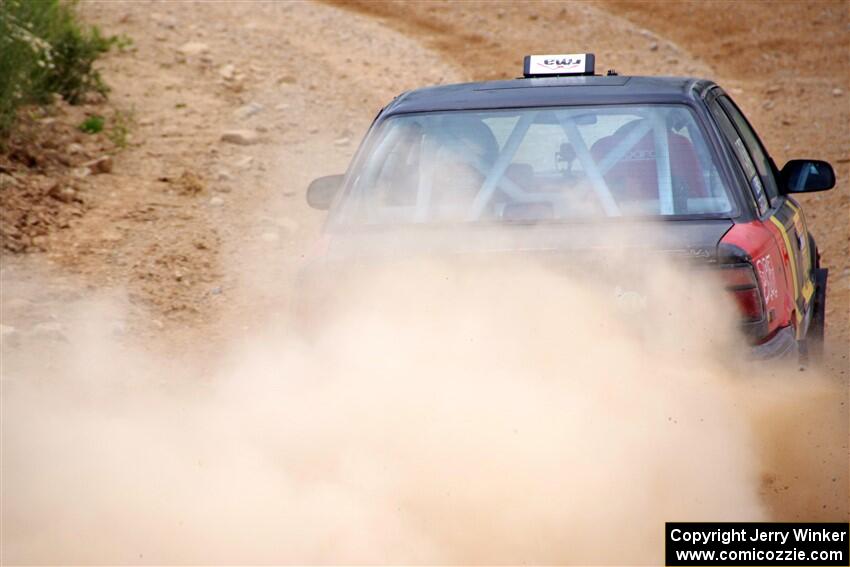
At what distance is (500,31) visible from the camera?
57.2ft

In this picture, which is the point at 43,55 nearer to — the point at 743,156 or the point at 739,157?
the point at 743,156

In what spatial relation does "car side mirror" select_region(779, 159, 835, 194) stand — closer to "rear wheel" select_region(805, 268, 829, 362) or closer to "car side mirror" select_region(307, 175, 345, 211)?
"rear wheel" select_region(805, 268, 829, 362)

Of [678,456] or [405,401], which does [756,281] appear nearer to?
[678,456]

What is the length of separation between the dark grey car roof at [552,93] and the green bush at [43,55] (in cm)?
517

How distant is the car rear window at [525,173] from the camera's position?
4.68 meters

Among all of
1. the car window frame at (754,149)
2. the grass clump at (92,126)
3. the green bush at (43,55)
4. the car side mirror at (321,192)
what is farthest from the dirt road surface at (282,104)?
the car side mirror at (321,192)

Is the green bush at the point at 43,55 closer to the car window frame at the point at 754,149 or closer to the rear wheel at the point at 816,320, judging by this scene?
the car window frame at the point at 754,149

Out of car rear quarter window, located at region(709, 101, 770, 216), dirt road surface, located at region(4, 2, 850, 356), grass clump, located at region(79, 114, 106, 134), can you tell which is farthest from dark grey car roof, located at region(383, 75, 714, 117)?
grass clump, located at region(79, 114, 106, 134)

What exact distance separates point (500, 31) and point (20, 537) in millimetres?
13991

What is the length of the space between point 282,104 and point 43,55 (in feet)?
8.14

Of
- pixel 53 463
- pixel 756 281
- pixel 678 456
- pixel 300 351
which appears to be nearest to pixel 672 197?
pixel 756 281

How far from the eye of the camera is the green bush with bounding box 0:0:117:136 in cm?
1024

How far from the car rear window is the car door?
1.12 feet

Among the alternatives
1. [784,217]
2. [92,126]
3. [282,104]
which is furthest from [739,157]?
[282,104]
